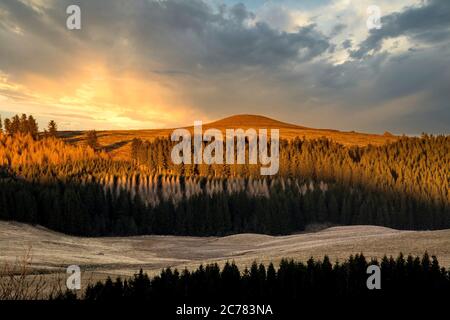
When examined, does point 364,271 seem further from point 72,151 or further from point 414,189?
point 72,151

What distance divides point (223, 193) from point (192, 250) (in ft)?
156

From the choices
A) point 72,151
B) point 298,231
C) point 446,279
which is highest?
point 72,151

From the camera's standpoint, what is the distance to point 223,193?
11869 centimetres

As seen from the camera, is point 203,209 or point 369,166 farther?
point 369,166

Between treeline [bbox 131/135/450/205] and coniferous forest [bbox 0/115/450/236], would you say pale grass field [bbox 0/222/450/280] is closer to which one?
coniferous forest [bbox 0/115/450/236]

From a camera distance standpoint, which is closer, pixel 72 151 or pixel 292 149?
pixel 72 151

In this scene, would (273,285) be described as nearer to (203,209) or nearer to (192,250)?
(192,250)

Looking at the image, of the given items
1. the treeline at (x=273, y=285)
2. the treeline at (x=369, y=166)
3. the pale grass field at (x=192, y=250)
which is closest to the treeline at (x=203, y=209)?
the treeline at (x=369, y=166)

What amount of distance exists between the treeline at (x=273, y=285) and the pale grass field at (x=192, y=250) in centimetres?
497

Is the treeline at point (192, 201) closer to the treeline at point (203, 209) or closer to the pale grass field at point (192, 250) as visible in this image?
the treeline at point (203, 209)

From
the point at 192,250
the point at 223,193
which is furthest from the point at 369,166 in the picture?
the point at 192,250

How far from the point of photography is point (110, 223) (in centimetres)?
10956
